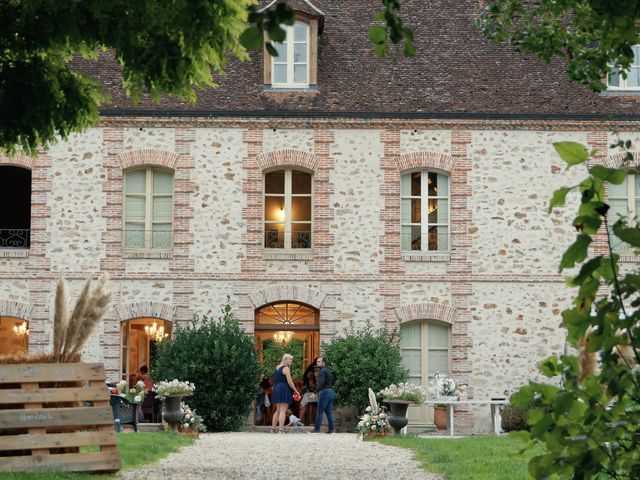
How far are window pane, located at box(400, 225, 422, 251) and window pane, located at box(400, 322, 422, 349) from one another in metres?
1.44

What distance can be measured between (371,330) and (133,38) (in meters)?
13.0

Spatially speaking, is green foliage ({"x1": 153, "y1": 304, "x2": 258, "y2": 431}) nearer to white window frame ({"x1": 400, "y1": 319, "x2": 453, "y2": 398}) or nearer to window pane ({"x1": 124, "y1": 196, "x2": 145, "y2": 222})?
window pane ({"x1": 124, "y1": 196, "x2": 145, "y2": 222})

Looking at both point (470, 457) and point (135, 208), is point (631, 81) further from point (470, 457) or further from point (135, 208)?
point (470, 457)

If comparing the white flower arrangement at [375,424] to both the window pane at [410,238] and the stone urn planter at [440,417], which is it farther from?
the window pane at [410,238]

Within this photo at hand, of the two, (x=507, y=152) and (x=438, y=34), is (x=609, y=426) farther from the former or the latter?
(x=438, y=34)

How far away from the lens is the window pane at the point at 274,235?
71.9 ft

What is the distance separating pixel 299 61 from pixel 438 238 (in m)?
4.28

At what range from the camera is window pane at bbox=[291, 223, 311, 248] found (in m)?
21.9

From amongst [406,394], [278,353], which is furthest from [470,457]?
[278,353]

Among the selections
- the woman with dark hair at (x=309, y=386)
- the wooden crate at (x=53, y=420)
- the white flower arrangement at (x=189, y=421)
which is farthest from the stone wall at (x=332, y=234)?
the wooden crate at (x=53, y=420)

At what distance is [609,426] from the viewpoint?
3590mm

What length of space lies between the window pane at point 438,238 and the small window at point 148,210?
16.0 feet

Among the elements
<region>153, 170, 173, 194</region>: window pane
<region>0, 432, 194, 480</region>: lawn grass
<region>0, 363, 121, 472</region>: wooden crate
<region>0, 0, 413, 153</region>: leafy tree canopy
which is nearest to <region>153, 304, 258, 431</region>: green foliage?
<region>153, 170, 173, 194</region>: window pane

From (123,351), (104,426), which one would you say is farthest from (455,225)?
(104,426)
